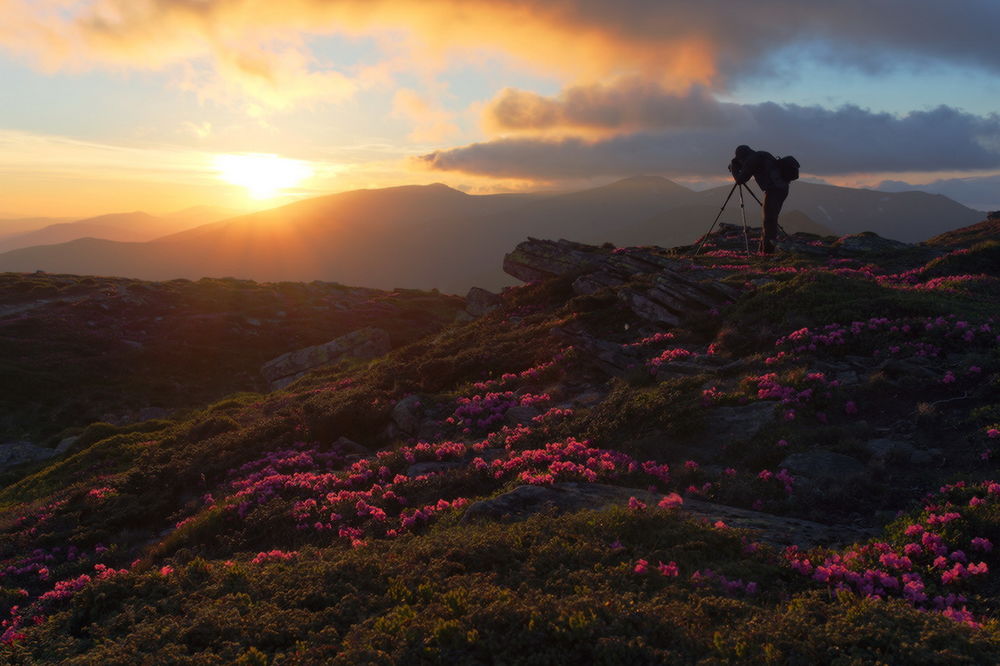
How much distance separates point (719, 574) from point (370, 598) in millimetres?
5199

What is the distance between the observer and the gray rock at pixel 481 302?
43591mm

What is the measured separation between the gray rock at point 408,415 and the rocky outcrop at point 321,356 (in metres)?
18.8

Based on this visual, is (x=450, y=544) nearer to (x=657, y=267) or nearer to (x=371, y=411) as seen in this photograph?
(x=371, y=411)

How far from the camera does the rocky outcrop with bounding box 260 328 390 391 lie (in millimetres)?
39125

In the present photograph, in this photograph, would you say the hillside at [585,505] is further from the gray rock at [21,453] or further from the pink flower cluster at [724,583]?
the gray rock at [21,453]

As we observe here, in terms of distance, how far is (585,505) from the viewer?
11.4m

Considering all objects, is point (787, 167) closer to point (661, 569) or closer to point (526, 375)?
point (526, 375)

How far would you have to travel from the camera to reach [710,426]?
49.1 feet

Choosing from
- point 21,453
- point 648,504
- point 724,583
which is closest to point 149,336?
point 21,453

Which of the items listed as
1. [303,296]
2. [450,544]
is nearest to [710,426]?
[450,544]

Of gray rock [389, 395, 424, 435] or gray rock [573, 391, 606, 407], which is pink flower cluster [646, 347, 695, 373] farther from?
gray rock [389, 395, 424, 435]

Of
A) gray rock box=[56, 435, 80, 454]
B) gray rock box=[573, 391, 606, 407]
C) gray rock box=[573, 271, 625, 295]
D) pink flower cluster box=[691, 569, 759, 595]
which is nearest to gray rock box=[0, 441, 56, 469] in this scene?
gray rock box=[56, 435, 80, 454]

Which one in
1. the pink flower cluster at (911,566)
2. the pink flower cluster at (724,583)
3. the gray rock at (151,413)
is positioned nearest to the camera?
the pink flower cluster at (911,566)

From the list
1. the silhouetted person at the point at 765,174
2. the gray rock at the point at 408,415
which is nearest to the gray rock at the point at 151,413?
the gray rock at the point at 408,415
